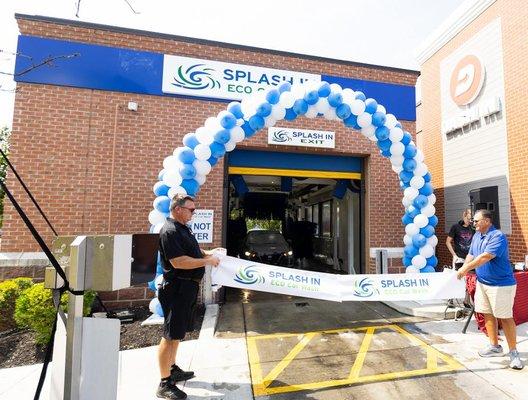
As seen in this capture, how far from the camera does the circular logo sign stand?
31.7 feet

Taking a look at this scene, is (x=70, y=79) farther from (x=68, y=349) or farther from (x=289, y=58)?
(x=68, y=349)

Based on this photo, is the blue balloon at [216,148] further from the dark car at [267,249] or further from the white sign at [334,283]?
the dark car at [267,249]

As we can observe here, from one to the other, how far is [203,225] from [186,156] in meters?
2.13

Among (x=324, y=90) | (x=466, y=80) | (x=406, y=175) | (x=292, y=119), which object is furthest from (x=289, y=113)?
(x=466, y=80)

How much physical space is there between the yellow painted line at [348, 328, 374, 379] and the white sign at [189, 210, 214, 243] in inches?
154

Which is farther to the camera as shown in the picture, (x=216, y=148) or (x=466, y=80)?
(x=466, y=80)

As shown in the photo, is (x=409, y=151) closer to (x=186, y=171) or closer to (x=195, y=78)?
(x=186, y=171)

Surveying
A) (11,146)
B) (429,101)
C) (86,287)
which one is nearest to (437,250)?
(429,101)

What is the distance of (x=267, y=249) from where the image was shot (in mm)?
10266

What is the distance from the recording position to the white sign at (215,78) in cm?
759

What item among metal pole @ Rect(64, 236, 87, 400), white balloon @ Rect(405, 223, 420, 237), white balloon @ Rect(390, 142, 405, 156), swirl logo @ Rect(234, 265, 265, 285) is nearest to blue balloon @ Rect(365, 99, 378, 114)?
white balloon @ Rect(390, 142, 405, 156)

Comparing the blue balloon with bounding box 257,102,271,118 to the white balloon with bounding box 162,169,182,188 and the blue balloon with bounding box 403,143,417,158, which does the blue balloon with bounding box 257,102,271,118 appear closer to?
the white balloon with bounding box 162,169,182,188

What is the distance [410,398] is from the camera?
3375 mm

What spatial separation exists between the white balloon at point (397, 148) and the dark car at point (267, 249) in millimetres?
4870
